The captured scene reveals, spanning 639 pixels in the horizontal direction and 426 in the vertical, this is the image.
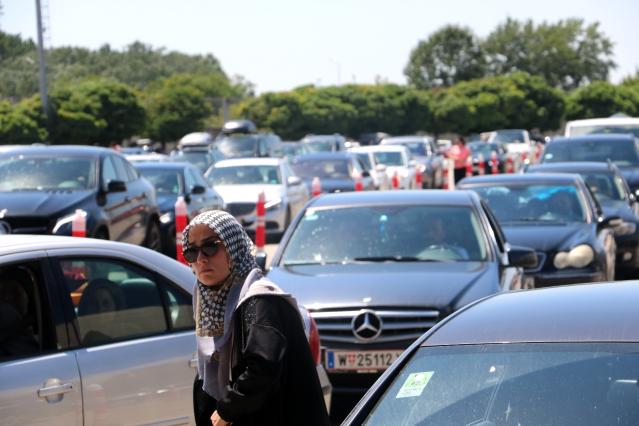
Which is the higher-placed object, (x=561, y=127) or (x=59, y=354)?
(x=59, y=354)

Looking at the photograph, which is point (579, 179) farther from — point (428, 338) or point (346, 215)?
point (428, 338)

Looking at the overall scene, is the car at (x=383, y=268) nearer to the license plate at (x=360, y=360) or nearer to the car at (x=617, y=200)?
the license plate at (x=360, y=360)

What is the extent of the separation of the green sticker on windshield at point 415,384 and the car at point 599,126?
24.6 metres

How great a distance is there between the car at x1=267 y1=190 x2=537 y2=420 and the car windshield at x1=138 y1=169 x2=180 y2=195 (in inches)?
396

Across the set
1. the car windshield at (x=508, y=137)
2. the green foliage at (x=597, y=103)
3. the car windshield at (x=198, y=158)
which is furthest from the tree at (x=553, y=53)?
the car windshield at (x=198, y=158)

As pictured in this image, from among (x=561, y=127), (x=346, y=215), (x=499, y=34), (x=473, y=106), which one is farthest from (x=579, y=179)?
(x=499, y=34)

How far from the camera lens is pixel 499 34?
14625 cm

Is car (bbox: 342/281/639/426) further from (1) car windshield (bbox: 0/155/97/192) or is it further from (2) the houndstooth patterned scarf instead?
(1) car windshield (bbox: 0/155/97/192)

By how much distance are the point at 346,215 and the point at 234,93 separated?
396 ft

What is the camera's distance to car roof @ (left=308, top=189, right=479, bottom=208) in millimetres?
9609

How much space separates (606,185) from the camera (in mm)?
16891

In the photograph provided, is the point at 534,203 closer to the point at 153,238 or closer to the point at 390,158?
the point at 153,238

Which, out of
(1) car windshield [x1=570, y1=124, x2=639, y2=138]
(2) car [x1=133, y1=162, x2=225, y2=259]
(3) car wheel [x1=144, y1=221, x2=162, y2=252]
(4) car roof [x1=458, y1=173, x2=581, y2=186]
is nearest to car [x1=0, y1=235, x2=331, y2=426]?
(4) car roof [x1=458, y1=173, x2=581, y2=186]

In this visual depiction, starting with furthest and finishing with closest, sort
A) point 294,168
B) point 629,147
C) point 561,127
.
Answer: point 561,127
point 294,168
point 629,147
